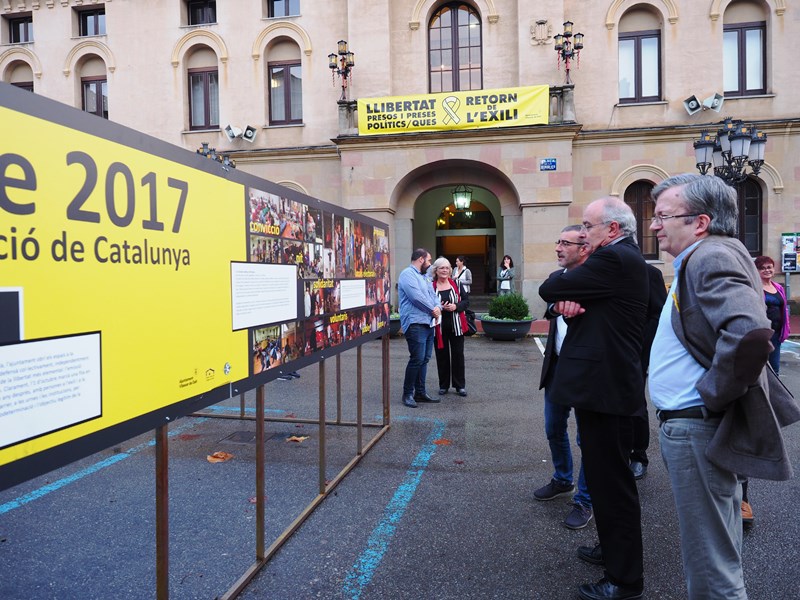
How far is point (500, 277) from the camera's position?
16797 millimetres

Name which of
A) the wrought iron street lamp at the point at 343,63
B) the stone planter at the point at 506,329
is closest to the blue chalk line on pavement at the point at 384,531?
the stone planter at the point at 506,329

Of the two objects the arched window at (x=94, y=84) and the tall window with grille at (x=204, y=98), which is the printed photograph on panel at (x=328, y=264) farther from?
the arched window at (x=94, y=84)

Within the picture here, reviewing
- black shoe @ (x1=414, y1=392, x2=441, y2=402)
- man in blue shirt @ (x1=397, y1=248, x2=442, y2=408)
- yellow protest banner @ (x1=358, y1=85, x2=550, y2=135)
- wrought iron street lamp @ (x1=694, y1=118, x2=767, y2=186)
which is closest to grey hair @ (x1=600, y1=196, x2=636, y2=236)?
man in blue shirt @ (x1=397, y1=248, x2=442, y2=408)

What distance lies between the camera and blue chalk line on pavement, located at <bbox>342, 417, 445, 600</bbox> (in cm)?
305

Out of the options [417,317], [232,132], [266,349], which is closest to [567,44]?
[232,132]

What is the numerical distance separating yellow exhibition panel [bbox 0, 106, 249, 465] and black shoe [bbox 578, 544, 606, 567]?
2.41 meters

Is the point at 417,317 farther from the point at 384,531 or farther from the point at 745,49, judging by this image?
the point at 745,49

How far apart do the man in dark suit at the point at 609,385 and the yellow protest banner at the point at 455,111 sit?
1402 centimetres

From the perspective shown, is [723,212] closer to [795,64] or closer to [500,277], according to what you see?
[500,277]

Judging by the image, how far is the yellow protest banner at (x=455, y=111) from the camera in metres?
15.8

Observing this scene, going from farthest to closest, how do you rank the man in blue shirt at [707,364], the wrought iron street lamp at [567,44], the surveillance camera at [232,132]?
the surveillance camera at [232,132], the wrought iron street lamp at [567,44], the man in blue shirt at [707,364]

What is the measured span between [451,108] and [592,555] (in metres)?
14.9

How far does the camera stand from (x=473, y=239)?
26047mm

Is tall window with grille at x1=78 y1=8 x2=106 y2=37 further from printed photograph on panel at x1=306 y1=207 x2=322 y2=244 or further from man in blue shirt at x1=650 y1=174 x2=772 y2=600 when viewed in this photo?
man in blue shirt at x1=650 y1=174 x2=772 y2=600
